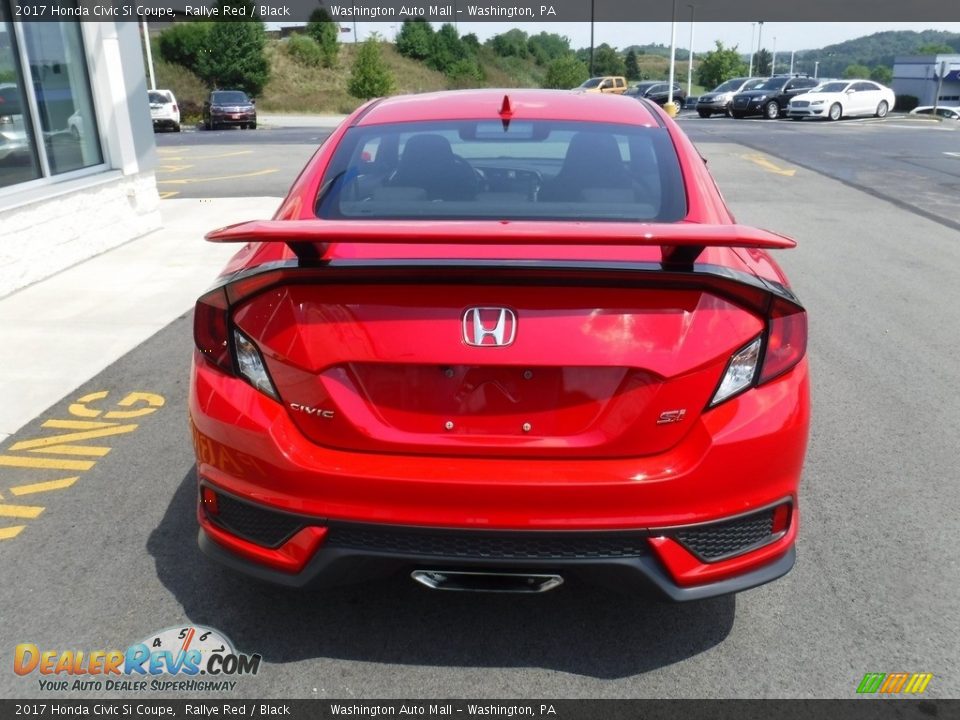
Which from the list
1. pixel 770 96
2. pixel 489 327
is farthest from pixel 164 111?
pixel 489 327

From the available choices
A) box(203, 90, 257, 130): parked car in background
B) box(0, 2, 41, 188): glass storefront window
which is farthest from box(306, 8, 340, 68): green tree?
box(0, 2, 41, 188): glass storefront window

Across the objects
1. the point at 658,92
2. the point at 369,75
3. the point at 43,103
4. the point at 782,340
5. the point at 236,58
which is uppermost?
the point at 236,58

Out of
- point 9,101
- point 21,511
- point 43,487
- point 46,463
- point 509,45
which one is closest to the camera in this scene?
point 21,511

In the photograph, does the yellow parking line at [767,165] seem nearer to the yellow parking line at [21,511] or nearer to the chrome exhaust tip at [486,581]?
the yellow parking line at [21,511]

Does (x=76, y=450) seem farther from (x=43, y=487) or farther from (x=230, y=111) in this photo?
(x=230, y=111)

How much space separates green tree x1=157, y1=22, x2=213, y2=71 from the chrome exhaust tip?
55873mm

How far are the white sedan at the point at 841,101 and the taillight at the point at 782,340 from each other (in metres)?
35.1

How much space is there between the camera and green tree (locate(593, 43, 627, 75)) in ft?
315

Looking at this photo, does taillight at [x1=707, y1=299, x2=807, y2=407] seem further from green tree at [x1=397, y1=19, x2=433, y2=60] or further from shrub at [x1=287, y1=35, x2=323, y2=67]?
green tree at [x1=397, y1=19, x2=433, y2=60]

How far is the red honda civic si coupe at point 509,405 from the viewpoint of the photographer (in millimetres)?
2229

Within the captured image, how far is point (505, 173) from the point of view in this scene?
10.4 ft

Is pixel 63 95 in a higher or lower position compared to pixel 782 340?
higher

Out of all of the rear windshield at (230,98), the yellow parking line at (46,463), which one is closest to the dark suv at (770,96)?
the rear windshield at (230,98)
